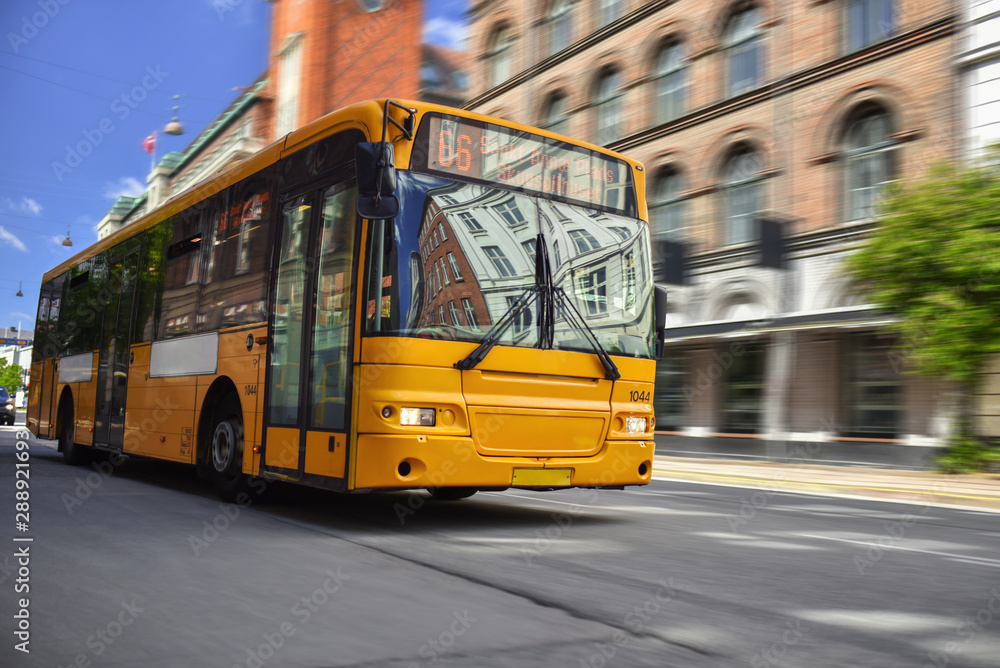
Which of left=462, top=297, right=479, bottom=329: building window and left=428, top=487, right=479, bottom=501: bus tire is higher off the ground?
left=462, top=297, right=479, bottom=329: building window

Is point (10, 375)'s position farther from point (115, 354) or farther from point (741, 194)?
point (115, 354)

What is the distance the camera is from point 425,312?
271 inches

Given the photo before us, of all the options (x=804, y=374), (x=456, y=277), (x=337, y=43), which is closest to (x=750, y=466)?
(x=804, y=374)

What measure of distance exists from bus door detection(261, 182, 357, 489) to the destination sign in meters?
0.74

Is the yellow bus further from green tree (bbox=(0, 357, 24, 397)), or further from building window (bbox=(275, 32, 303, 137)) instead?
green tree (bbox=(0, 357, 24, 397))

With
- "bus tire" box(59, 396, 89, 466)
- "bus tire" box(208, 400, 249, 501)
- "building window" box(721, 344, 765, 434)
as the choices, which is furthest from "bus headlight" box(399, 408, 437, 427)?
"building window" box(721, 344, 765, 434)

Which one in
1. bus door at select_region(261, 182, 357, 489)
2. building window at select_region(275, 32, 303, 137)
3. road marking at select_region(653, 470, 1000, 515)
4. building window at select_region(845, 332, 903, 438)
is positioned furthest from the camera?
building window at select_region(275, 32, 303, 137)

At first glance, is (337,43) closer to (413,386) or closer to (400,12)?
(400,12)

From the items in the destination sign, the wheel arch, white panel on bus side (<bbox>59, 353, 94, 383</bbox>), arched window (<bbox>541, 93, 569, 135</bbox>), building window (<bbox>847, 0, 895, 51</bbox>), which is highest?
arched window (<bbox>541, 93, 569, 135</bbox>)

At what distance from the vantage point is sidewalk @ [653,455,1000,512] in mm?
12375

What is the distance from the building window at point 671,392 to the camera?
985 inches

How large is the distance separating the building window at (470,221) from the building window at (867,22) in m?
15.8

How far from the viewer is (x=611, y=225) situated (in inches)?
324

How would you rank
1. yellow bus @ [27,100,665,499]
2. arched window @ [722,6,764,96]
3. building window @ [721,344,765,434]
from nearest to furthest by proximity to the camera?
1. yellow bus @ [27,100,665,499]
2. building window @ [721,344,765,434]
3. arched window @ [722,6,764,96]
